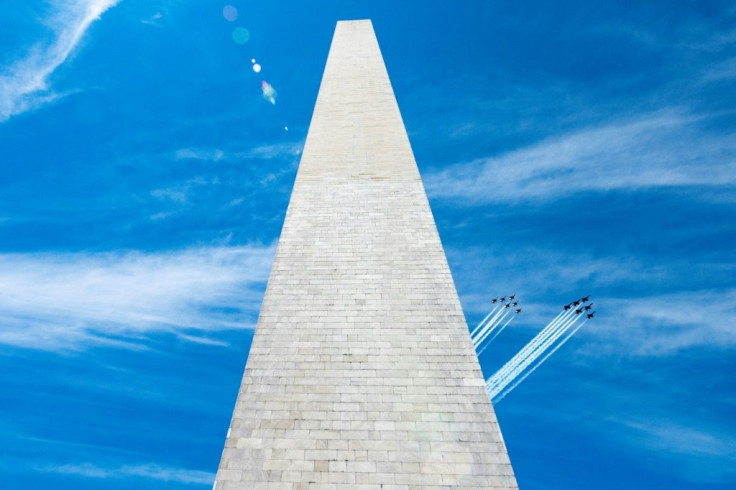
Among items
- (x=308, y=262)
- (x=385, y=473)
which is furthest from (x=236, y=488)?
(x=308, y=262)

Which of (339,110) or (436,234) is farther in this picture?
(339,110)

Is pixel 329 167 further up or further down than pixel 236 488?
further up

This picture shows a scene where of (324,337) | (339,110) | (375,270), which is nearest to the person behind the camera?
(324,337)

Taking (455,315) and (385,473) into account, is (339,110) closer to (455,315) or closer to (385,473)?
(455,315)

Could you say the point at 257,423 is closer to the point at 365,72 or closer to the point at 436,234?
the point at 436,234

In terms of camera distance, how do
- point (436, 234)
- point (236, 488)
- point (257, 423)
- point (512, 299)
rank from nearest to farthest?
1. point (236, 488)
2. point (257, 423)
3. point (436, 234)
4. point (512, 299)

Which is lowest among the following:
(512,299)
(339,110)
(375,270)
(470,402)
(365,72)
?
(470,402)
